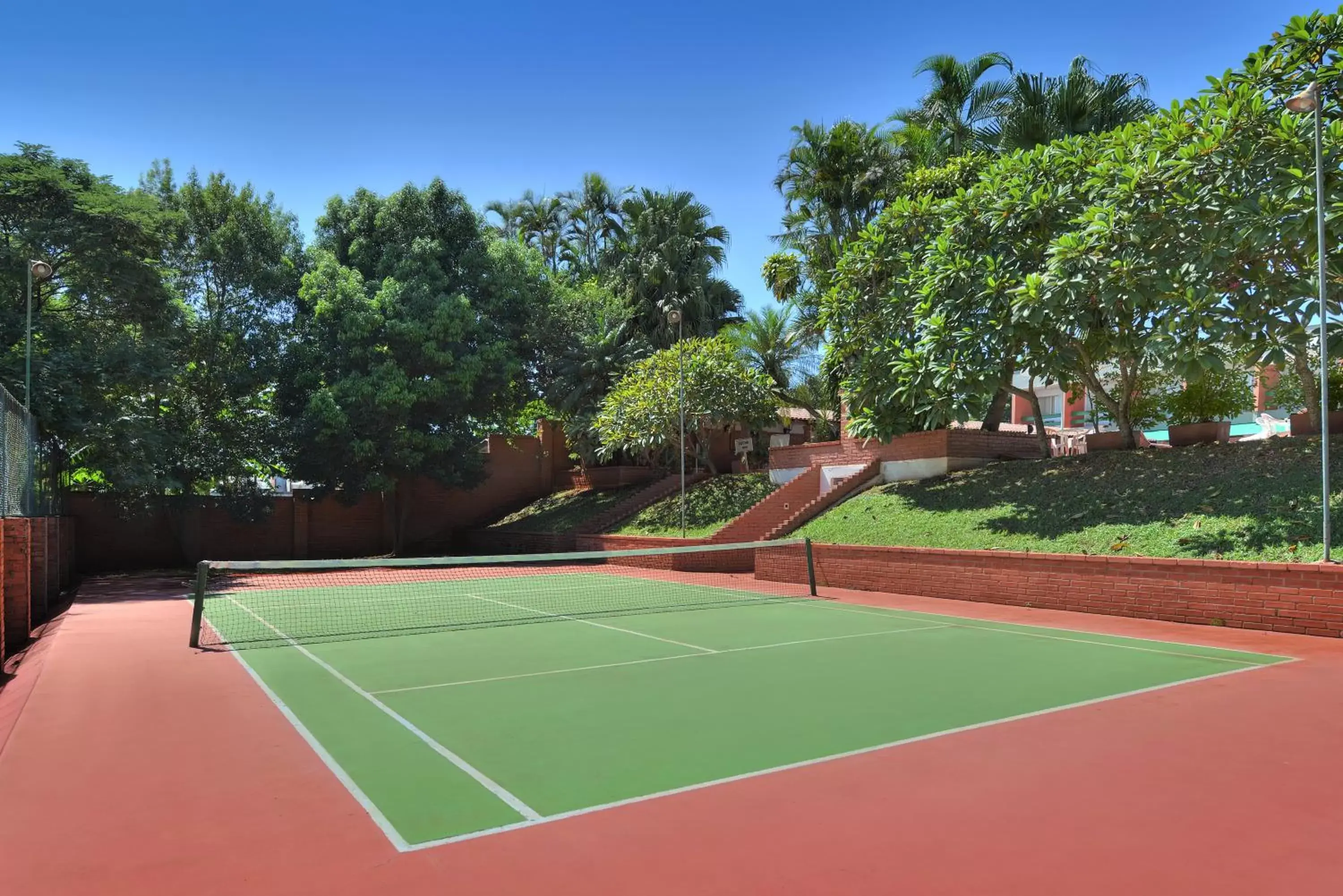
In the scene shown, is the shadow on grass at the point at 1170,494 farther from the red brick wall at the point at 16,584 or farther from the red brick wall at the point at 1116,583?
the red brick wall at the point at 16,584

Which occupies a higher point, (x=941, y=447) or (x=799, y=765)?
(x=941, y=447)

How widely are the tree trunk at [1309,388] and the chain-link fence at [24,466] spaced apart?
20.0m

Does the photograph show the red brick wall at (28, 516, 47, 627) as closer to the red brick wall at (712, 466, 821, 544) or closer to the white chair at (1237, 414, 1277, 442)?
the red brick wall at (712, 466, 821, 544)

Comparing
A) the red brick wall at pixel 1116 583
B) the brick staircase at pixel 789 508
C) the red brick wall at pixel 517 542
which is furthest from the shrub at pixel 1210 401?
the red brick wall at pixel 517 542

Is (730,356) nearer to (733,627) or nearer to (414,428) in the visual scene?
(414,428)

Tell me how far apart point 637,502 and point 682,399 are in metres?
8.51

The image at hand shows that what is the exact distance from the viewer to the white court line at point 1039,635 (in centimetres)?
938

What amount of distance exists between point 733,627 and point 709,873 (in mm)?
8201

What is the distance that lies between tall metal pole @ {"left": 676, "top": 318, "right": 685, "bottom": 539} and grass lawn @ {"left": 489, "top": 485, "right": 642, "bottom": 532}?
18.4ft

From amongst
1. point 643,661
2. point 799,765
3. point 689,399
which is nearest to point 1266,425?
point 689,399

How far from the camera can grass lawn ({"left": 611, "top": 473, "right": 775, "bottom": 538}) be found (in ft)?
83.0

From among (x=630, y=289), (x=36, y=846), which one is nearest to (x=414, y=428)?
(x=630, y=289)

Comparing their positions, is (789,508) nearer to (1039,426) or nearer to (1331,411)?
(1039,426)

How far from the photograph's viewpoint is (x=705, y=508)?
26.6 m
